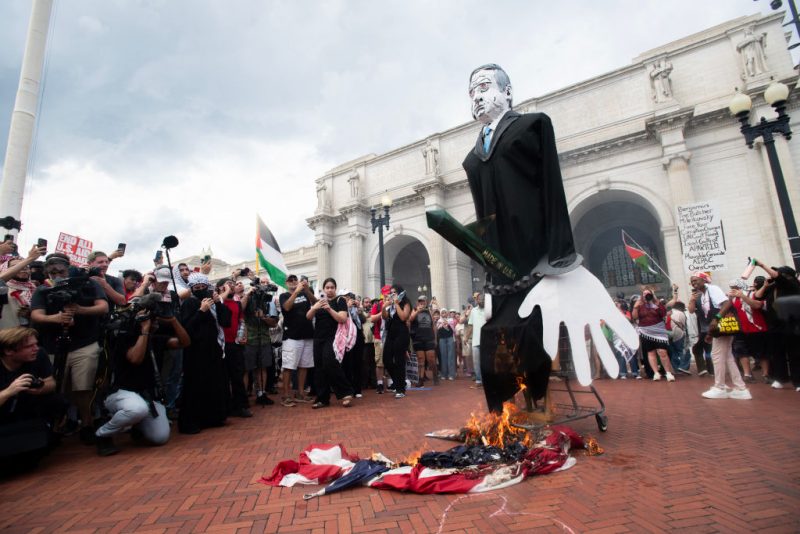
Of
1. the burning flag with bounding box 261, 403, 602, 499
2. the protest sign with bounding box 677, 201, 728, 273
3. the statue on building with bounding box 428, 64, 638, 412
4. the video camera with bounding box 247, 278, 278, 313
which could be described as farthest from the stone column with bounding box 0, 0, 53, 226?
the protest sign with bounding box 677, 201, 728, 273

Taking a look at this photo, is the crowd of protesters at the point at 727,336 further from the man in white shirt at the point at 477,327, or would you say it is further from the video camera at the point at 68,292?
the video camera at the point at 68,292

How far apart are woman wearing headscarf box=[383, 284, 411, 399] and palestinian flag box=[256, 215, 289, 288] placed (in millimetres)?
2759

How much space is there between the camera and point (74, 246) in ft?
31.6

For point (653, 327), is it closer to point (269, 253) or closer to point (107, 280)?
point (269, 253)

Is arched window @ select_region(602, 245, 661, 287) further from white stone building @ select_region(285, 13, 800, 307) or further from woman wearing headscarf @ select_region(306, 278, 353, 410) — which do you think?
woman wearing headscarf @ select_region(306, 278, 353, 410)

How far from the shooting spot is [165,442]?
15.0 ft

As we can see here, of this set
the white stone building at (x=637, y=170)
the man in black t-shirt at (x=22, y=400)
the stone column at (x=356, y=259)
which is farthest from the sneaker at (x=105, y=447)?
the stone column at (x=356, y=259)

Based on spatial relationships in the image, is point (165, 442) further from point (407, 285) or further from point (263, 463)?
point (407, 285)

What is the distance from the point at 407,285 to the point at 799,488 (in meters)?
29.3

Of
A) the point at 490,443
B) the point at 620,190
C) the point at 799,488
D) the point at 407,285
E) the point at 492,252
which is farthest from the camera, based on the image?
the point at 407,285

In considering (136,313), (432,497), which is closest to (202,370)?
(136,313)

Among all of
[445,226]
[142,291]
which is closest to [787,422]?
[445,226]

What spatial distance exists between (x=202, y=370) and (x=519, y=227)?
14.7 feet

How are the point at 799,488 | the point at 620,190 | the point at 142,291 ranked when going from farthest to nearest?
the point at 620,190, the point at 142,291, the point at 799,488
